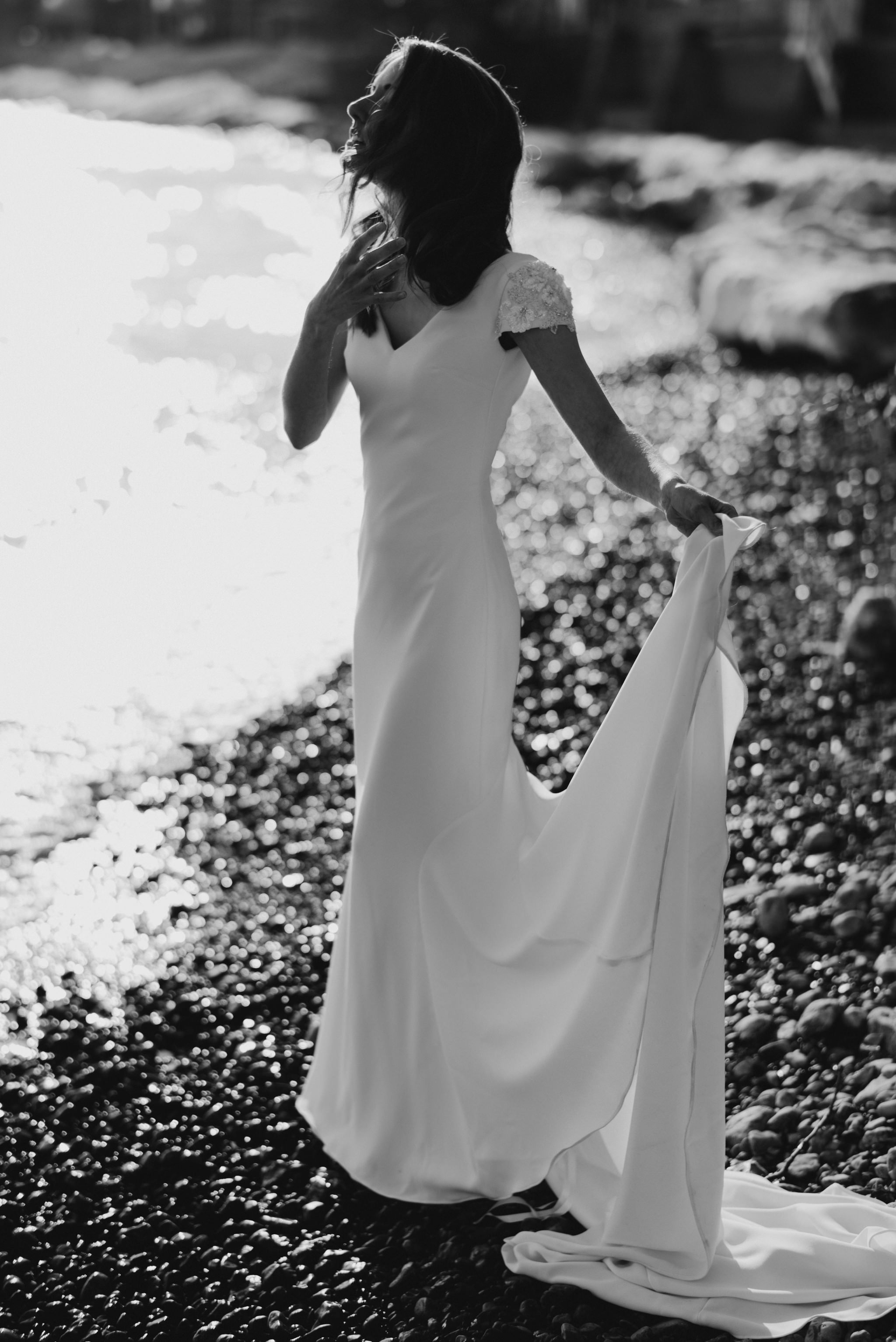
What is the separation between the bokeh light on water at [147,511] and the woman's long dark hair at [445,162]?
0.68 ft

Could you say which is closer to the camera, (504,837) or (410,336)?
(410,336)

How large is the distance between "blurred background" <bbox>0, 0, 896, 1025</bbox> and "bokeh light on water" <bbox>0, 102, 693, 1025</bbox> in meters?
0.03

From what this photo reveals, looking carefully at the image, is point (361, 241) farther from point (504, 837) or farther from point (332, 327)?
point (504, 837)

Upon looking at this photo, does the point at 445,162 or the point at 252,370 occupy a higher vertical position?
the point at 252,370

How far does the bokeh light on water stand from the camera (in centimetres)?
528

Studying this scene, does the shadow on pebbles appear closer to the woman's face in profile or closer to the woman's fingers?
the woman's fingers

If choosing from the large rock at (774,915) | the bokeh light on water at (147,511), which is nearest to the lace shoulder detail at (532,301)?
the bokeh light on water at (147,511)

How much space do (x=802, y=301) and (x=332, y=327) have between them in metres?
10.7

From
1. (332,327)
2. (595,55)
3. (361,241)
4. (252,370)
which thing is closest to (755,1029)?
(332,327)

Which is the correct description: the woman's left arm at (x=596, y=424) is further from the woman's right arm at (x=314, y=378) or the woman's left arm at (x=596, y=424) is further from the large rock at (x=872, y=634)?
the large rock at (x=872, y=634)

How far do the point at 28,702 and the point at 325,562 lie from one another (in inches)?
93.4

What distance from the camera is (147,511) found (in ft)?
31.1

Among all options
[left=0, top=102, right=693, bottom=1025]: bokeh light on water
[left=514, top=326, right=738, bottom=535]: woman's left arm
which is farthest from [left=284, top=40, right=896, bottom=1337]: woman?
[left=0, top=102, right=693, bottom=1025]: bokeh light on water

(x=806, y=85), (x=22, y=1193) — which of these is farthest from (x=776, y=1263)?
(x=806, y=85)
